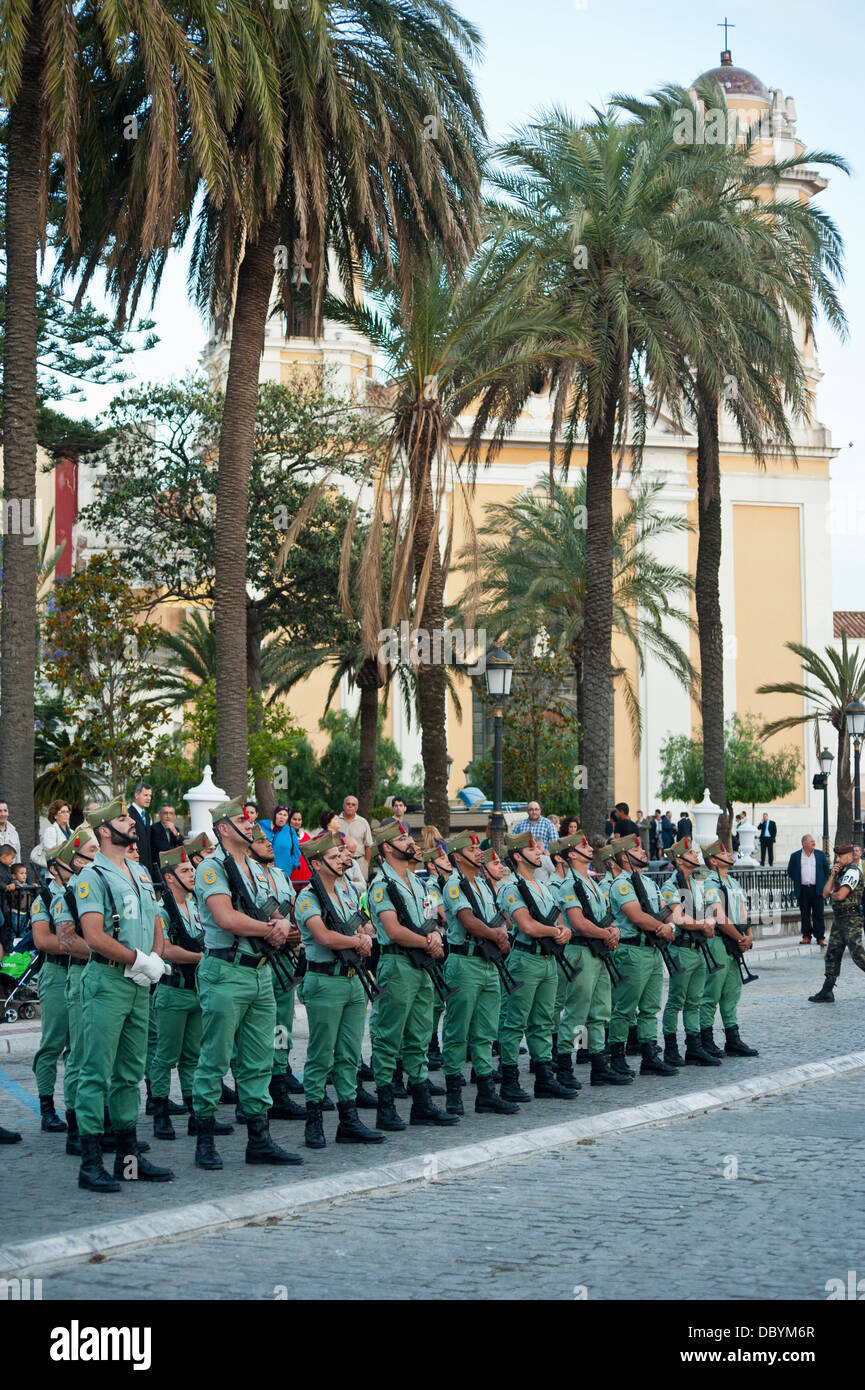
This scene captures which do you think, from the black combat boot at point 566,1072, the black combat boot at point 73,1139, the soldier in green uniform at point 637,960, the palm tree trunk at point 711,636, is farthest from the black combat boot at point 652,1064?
the palm tree trunk at point 711,636

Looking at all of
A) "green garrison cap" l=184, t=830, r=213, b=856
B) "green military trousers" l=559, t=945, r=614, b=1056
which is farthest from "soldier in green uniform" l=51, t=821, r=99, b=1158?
"green military trousers" l=559, t=945, r=614, b=1056

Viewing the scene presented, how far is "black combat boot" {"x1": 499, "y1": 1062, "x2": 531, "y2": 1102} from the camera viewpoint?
36.4 feet

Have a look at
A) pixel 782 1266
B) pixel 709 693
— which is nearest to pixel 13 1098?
pixel 782 1266

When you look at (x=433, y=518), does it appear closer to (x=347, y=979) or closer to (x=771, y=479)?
(x=347, y=979)

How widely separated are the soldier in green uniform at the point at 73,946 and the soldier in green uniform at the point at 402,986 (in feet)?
6.01

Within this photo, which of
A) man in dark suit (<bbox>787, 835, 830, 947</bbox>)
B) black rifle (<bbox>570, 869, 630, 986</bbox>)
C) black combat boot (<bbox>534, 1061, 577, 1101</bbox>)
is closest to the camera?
black combat boot (<bbox>534, 1061, 577, 1101</bbox>)

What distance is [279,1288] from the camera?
6.25m

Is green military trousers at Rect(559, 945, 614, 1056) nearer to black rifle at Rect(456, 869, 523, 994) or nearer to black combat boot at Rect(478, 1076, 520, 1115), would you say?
black rifle at Rect(456, 869, 523, 994)

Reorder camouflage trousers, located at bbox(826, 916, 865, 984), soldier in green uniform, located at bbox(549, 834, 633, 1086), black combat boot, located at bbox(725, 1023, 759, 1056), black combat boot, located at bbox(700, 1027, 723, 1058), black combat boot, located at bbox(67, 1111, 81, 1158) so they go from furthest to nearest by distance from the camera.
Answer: camouflage trousers, located at bbox(826, 916, 865, 984), black combat boot, located at bbox(725, 1023, 759, 1056), black combat boot, located at bbox(700, 1027, 723, 1058), soldier in green uniform, located at bbox(549, 834, 633, 1086), black combat boot, located at bbox(67, 1111, 81, 1158)

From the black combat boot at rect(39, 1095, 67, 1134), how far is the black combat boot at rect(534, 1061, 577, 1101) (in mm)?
3273

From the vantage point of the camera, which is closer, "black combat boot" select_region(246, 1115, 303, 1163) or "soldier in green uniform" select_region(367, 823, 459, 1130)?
"black combat boot" select_region(246, 1115, 303, 1163)

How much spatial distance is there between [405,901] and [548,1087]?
Result: 2.13 meters

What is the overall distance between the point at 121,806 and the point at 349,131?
1180 centimetres

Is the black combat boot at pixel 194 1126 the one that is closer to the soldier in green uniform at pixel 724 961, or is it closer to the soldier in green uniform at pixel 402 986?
the soldier in green uniform at pixel 402 986
